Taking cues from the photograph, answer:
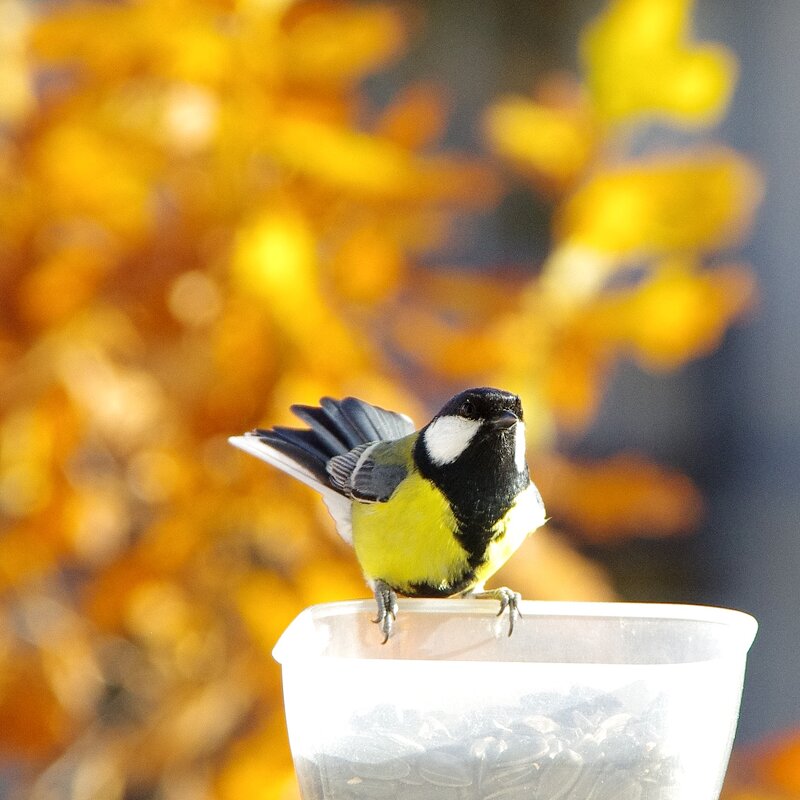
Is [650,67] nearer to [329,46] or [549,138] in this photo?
[549,138]

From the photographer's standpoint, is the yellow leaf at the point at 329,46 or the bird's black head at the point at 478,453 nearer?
the bird's black head at the point at 478,453

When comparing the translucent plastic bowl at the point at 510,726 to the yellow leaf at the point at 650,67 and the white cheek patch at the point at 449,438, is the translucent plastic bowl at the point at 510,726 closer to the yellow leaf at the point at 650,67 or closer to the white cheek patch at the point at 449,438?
the white cheek patch at the point at 449,438

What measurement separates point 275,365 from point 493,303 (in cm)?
34

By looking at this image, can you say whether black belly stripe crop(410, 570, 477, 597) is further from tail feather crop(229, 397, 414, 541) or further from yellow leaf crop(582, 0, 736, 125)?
yellow leaf crop(582, 0, 736, 125)

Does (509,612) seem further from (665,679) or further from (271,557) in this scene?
(271,557)

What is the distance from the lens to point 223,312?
138 centimetres

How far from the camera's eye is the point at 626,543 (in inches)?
109

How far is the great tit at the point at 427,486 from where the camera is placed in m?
0.93

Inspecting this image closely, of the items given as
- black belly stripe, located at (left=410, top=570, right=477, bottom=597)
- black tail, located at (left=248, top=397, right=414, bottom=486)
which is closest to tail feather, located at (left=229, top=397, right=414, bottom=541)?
black tail, located at (left=248, top=397, right=414, bottom=486)

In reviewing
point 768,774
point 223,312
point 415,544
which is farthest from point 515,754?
point 768,774

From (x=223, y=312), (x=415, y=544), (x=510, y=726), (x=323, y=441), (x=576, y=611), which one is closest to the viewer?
(x=510, y=726)

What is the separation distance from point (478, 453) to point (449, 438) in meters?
0.04

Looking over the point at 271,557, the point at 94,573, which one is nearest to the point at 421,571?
the point at 271,557

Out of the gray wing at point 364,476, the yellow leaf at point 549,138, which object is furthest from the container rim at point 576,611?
the yellow leaf at point 549,138
